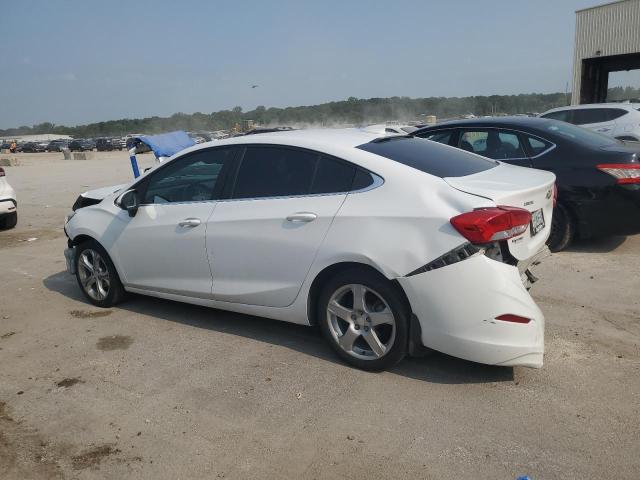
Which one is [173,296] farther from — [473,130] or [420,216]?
[473,130]

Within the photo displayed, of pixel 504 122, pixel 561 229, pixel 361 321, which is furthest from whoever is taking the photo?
pixel 504 122

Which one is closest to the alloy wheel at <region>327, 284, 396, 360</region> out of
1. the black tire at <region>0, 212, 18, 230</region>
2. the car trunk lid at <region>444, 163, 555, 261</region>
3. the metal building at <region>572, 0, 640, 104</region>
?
the car trunk lid at <region>444, 163, 555, 261</region>

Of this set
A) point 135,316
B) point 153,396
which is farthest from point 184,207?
point 153,396

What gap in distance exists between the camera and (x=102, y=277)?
5379 millimetres

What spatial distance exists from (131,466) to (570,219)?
207 inches

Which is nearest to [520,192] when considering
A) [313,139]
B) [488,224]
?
[488,224]

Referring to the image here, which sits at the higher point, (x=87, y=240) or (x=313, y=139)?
(x=313, y=139)

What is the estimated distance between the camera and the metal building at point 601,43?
2306cm

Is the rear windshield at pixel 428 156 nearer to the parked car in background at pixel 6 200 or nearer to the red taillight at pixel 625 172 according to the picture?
the red taillight at pixel 625 172

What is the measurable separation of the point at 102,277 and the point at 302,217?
249 centimetres

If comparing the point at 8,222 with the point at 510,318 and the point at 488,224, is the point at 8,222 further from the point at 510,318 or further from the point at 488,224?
the point at 510,318

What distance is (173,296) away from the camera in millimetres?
4852

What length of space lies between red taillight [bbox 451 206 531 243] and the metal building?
79.0 feet

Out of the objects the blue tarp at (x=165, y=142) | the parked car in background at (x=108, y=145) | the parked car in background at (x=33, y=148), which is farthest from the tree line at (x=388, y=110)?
the blue tarp at (x=165, y=142)
